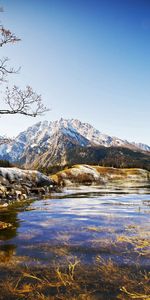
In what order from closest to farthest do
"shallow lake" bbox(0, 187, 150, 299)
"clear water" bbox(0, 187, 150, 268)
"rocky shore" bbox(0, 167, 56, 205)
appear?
"shallow lake" bbox(0, 187, 150, 299) < "clear water" bbox(0, 187, 150, 268) < "rocky shore" bbox(0, 167, 56, 205)

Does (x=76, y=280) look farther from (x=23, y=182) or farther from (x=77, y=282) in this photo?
(x=23, y=182)

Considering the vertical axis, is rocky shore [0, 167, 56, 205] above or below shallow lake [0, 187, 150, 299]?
above

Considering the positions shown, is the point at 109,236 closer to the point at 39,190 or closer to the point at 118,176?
the point at 39,190

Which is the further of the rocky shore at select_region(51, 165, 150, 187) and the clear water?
the rocky shore at select_region(51, 165, 150, 187)

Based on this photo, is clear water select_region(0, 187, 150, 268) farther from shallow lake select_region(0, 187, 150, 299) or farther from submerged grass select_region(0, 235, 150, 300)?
submerged grass select_region(0, 235, 150, 300)

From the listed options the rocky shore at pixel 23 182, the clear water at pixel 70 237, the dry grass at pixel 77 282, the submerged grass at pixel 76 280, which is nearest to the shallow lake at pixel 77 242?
the clear water at pixel 70 237

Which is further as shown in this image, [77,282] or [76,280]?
[76,280]

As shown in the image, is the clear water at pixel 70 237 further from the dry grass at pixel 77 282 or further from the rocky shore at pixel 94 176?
the rocky shore at pixel 94 176

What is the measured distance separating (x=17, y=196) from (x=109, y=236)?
79.2 feet

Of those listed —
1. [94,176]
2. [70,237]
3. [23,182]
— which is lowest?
[70,237]

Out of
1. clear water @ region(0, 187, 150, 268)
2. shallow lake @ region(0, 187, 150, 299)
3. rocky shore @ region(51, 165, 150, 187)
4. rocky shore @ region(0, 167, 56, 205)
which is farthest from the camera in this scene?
rocky shore @ region(51, 165, 150, 187)

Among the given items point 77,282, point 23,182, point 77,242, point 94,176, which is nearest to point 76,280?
point 77,282

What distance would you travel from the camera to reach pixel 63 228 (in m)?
15.6

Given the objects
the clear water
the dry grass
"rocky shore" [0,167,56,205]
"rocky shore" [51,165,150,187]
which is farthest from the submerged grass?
"rocky shore" [51,165,150,187]
